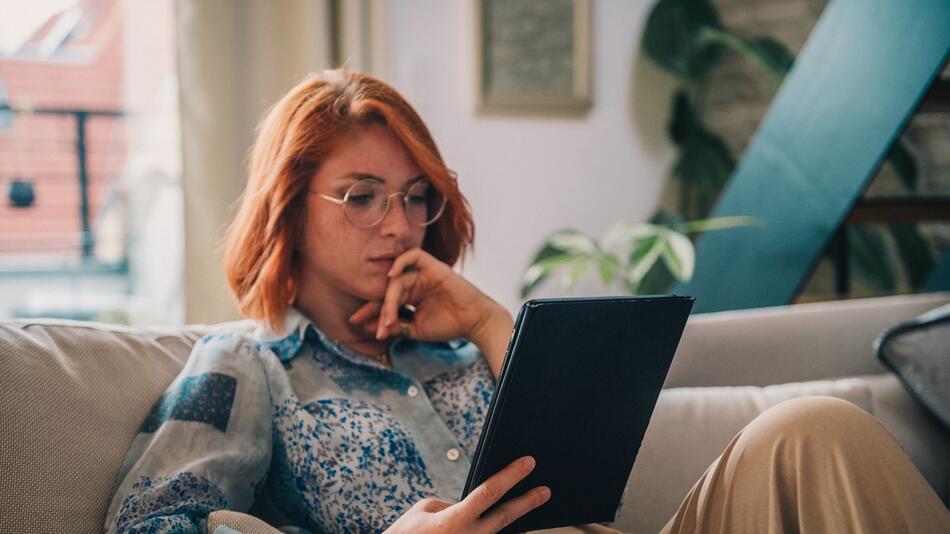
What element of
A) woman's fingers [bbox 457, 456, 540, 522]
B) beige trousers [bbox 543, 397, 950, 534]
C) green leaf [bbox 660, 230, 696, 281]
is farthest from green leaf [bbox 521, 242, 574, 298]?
woman's fingers [bbox 457, 456, 540, 522]

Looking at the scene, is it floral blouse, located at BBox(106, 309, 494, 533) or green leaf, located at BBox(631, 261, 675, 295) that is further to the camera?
green leaf, located at BBox(631, 261, 675, 295)

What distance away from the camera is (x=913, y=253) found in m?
3.26

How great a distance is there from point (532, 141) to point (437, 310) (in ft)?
5.78

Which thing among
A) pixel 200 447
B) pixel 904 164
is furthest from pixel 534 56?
pixel 200 447

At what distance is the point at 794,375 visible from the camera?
6.02 feet

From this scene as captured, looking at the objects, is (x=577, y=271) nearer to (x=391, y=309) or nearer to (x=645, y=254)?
(x=645, y=254)

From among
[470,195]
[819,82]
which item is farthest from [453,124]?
[819,82]

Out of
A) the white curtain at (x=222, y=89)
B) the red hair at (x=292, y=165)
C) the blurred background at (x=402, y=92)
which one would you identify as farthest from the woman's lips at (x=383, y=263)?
the white curtain at (x=222, y=89)

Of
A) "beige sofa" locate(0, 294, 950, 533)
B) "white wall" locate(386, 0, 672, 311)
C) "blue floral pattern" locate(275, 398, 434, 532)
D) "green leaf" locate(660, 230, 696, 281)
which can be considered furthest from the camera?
"white wall" locate(386, 0, 672, 311)

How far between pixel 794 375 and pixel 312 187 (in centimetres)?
96

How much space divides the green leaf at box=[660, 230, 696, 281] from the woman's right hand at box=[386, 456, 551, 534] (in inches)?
58.0

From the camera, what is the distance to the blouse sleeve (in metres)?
1.11

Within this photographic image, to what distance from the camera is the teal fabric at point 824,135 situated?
2137mm

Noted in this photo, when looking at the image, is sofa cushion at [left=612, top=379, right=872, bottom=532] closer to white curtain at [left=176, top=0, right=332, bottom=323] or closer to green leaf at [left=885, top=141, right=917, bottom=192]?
white curtain at [left=176, top=0, right=332, bottom=323]
